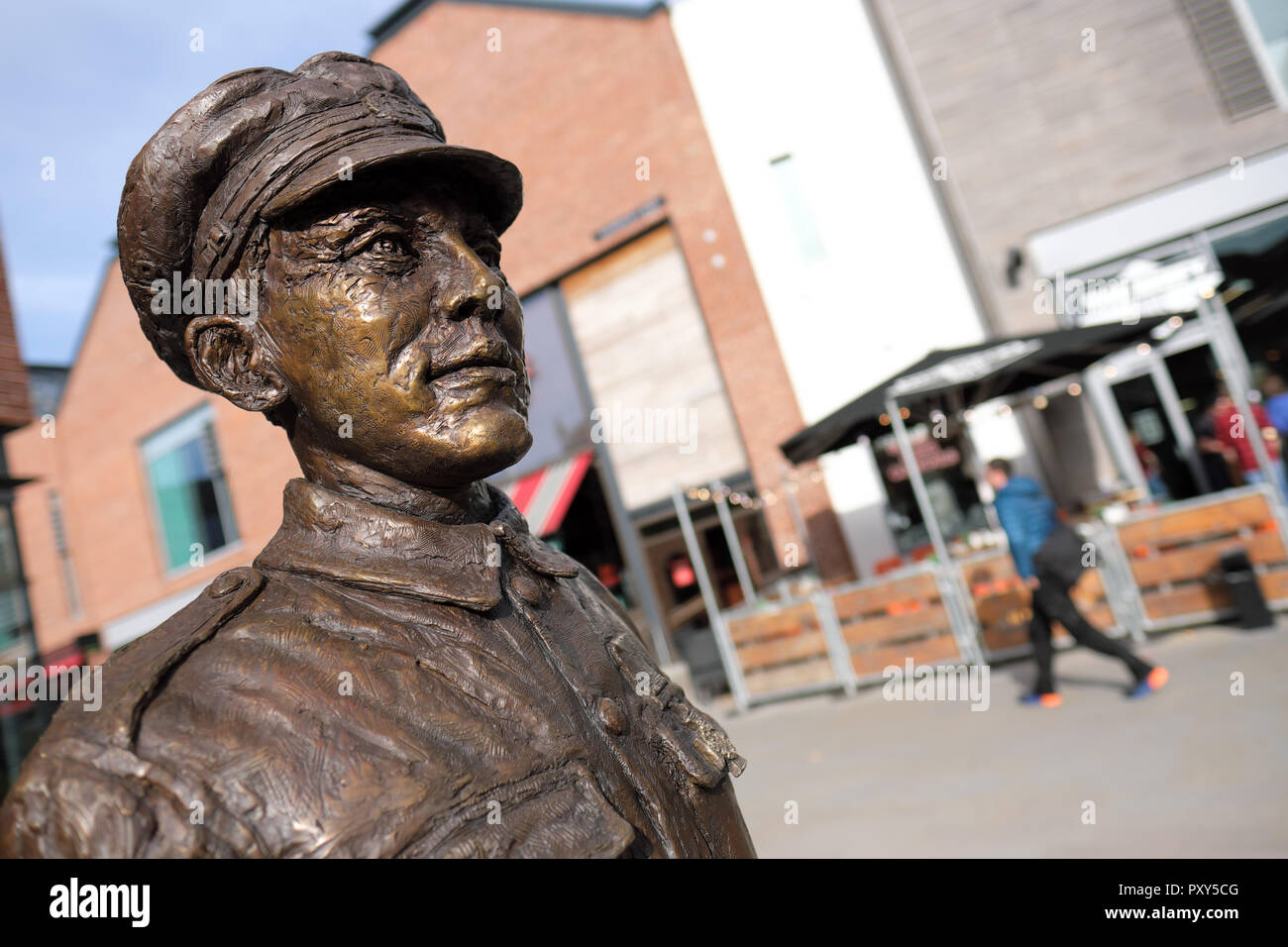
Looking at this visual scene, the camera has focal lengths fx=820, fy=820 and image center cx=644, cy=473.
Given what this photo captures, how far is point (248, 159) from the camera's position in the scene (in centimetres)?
143

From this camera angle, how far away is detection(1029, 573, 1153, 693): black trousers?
6121mm

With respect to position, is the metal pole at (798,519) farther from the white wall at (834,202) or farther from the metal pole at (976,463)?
the metal pole at (976,463)

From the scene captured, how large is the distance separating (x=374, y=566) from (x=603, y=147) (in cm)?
1339

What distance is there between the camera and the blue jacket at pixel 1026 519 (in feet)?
21.7

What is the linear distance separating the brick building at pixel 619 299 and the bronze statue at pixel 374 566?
9891mm

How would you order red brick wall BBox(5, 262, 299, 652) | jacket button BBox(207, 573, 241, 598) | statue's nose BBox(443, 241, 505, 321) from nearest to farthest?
jacket button BBox(207, 573, 241, 598) < statue's nose BBox(443, 241, 505, 321) < red brick wall BBox(5, 262, 299, 652)

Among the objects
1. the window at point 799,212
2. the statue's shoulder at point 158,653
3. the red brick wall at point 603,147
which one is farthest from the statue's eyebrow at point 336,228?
the window at point 799,212

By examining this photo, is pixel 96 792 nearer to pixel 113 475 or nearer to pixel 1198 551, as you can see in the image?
pixel 1198 551

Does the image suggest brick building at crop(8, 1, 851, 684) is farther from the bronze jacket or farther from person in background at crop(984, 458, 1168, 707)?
the bronze jacket

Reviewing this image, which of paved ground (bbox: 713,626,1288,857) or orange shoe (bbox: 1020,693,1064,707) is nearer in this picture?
paved ground (bbox: 713,626,1288,857)

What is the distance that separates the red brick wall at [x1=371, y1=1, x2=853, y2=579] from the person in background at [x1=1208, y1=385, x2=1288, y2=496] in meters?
4.91

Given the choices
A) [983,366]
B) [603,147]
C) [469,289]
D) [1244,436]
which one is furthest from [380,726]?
[603,147]

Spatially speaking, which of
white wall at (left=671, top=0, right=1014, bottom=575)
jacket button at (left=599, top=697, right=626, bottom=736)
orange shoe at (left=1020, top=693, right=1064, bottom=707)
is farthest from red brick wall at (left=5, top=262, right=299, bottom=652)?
jacket button at (left=599, top=697, right=626, bottom=736)
